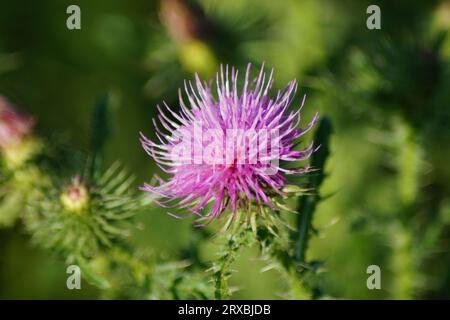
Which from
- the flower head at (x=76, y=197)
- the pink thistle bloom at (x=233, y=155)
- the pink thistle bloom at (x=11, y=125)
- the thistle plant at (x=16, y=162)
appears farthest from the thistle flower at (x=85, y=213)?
the pink thistle bloom at (x=11, y=125)

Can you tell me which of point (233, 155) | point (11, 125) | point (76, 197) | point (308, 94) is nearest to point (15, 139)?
point (11, 125)

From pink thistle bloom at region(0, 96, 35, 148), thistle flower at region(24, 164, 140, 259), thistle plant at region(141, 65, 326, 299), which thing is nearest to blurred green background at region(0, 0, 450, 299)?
pink thistle bloom at region(0, 96, 35, 148)

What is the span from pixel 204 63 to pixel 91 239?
66.7 inches

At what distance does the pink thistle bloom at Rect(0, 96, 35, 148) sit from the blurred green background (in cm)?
17

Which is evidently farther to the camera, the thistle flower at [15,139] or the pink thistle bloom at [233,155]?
the thistle flower at [15,139]

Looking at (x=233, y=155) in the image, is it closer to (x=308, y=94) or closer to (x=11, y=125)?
(x=11, y=125)

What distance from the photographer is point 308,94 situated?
15.6 ft

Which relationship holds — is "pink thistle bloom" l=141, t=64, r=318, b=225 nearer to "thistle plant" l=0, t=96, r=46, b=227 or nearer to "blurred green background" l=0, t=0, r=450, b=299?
"blurred green background" l=0, t=0, r=450, b=299

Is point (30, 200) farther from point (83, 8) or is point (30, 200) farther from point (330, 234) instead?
point (83, 8)

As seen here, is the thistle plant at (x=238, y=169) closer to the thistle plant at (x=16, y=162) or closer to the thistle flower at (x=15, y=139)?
the thistle plant at (x=16, y=162)

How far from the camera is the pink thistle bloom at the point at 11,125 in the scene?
11.7 feet

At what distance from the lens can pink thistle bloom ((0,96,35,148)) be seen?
357cm

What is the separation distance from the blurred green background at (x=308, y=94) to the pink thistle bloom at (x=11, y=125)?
0.57 ft

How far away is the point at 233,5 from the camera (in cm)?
546
